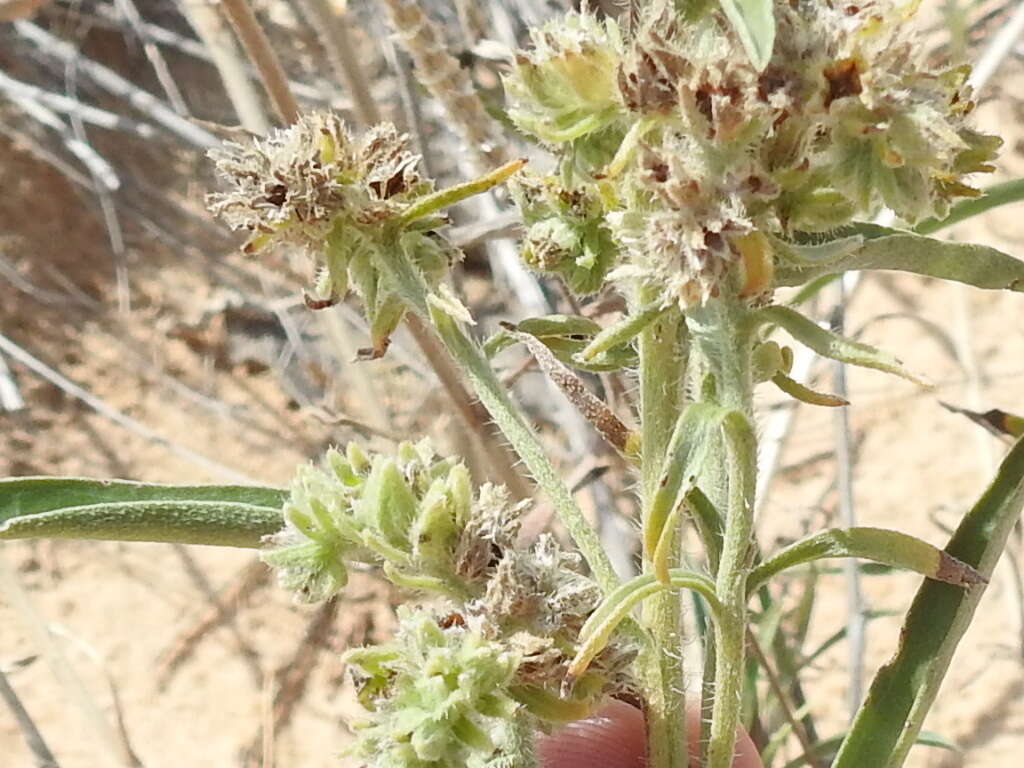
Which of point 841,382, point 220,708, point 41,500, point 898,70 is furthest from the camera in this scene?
point 220,708

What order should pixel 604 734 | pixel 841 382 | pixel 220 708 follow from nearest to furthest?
1. pixel 604 734
2. pixel 841 382
3. pixel 220 708

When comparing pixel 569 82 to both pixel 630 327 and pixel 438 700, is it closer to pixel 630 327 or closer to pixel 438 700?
pixel 630 327

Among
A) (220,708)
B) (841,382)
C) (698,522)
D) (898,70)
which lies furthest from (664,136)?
(220,708)

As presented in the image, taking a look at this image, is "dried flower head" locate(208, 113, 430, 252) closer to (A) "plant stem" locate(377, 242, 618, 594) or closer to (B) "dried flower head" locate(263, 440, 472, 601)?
(A) "plant stem" locate(377, 242, 618, 594)

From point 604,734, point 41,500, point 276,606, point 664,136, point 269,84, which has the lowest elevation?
point 604,734

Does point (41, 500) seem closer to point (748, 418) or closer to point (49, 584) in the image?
point (748, 418)

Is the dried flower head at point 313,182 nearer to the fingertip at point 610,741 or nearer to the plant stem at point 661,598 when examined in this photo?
the plant stem at point 661,598

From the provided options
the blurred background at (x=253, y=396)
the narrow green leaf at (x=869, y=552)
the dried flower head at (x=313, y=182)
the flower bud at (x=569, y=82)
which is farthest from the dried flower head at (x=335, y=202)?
the blurred background at (x=253, y=396)
